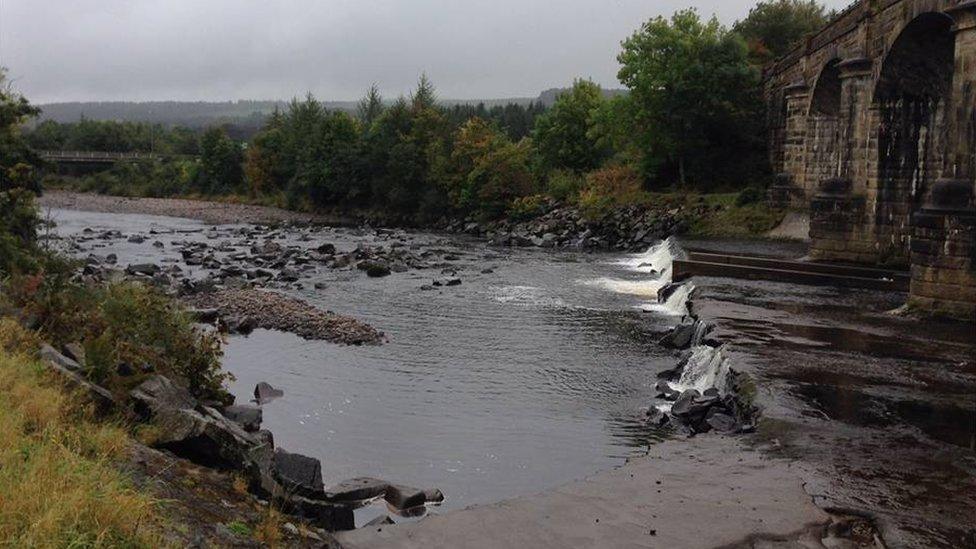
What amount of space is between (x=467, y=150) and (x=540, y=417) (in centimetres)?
4639

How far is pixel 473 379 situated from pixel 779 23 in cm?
4914

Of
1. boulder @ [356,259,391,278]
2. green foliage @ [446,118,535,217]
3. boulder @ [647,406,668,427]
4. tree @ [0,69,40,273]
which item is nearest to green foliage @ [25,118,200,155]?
green foliage @ [446,118,535,217]

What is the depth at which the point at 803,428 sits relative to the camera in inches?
471

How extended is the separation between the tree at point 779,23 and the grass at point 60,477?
5528 centimetres

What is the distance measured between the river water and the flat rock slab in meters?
1.60

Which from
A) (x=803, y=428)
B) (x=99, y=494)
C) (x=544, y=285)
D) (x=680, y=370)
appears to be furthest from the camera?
(x=544, y=285)

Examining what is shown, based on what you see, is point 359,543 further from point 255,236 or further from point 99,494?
point 255,236

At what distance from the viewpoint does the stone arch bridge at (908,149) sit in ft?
60.2

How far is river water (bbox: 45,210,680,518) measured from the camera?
13.1 m

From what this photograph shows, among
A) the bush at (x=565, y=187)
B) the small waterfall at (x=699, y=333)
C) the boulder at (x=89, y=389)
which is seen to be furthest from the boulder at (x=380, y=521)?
the bush at (x=565, y=187)

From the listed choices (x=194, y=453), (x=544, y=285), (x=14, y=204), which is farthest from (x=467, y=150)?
(x=194, y=453)

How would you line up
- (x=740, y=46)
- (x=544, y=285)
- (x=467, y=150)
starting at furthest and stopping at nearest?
(x=467, y=150), (x=740, y=46), (x=544, y=285)

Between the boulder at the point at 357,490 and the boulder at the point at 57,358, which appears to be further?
the boulder at the point at 57,358

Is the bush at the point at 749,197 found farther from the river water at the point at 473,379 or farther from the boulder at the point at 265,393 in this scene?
the boulder at the point at 265,393
